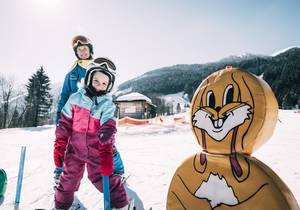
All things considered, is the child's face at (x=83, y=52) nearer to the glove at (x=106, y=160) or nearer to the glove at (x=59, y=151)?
the glove at (x=59, y=151)

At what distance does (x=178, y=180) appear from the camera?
244cm

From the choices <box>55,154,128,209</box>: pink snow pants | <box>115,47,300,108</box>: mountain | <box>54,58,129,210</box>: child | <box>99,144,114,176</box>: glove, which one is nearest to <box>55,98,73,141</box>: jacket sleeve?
<box>54,58,129,210</box>: child

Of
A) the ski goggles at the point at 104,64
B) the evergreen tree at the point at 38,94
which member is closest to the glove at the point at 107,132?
the ski goggles at the point at 104,64

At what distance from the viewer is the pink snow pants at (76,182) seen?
276cm

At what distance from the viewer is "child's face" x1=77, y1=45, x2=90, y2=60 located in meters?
3.94

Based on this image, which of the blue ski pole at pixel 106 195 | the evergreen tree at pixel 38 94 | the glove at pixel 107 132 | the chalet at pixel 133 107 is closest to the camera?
the blue ski pole at pixel 106 195

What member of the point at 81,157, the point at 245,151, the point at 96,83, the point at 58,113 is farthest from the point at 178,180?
the point at 58,113

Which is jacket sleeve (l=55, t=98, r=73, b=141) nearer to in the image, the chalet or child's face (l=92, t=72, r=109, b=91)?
child's face (l=92, t=72, r=109, b=91)

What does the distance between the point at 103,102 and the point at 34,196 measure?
1.97m

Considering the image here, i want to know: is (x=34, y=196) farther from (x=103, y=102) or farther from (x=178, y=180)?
(x=178, y=180)

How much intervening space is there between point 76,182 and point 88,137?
0.50 meters

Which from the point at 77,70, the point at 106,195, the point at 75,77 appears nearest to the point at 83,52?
the point at 77,70

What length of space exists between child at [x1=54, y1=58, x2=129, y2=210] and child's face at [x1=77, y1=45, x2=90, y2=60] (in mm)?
1119

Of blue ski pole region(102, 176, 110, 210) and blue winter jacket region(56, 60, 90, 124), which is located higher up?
blue winter jacket region(56, 60, 90, 124)
